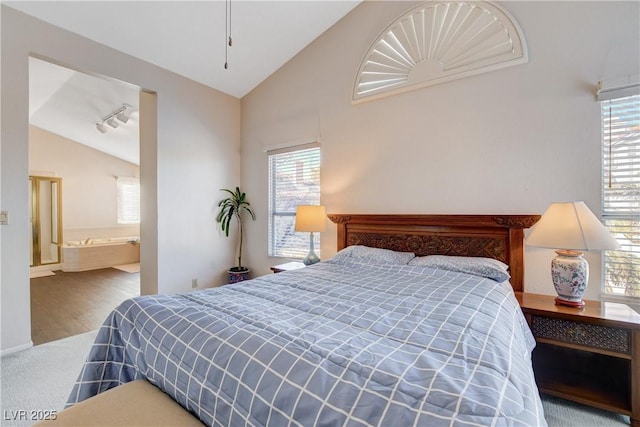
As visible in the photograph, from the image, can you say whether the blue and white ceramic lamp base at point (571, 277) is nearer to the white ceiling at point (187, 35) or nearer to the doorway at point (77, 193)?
the white ceiling at point (187, 35)

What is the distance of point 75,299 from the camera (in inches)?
152

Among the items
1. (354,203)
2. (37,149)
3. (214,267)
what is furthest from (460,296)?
(37,149)

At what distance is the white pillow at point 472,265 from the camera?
2.02m

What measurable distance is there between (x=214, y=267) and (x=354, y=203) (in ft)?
7.15

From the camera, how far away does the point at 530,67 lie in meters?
2.26

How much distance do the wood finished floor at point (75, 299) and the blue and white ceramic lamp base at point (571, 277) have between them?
13.5ft

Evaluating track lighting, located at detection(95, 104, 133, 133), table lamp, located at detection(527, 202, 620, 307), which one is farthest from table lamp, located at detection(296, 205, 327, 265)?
track lighting, located at detection(95, 104, 133, 133)

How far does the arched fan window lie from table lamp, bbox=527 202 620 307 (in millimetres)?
1295

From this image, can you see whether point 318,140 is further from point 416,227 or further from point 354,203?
point 416,227

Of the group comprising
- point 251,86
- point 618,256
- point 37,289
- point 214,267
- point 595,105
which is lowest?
point 37,289

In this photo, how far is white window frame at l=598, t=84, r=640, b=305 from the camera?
195cm

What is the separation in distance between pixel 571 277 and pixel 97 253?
25.0 ft

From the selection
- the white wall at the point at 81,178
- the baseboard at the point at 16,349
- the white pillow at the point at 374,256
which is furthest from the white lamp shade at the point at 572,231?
the white wall at the point at 81,178

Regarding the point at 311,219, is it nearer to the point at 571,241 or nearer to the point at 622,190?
the point at 571,241
